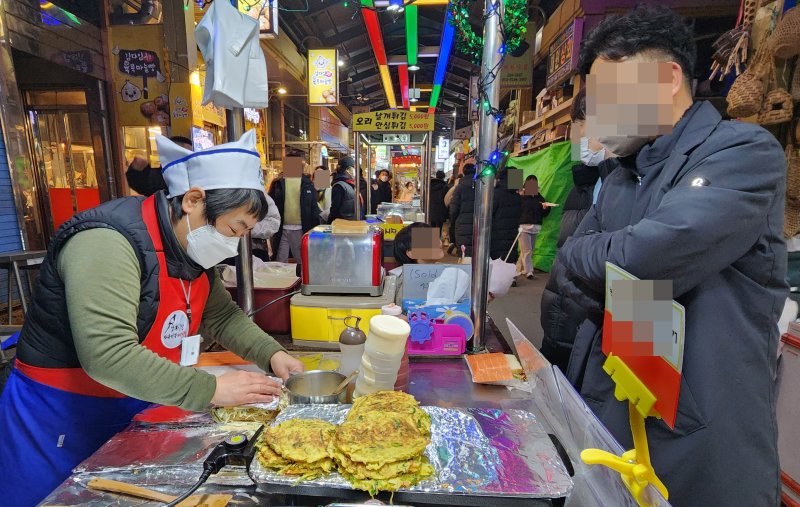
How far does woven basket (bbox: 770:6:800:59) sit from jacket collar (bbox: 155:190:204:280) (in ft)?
10.8

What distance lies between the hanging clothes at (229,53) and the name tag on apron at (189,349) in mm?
1150

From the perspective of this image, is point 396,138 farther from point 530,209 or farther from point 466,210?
point 530,209

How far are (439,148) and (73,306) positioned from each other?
21.9 metres

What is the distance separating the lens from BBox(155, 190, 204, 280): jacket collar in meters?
1.25

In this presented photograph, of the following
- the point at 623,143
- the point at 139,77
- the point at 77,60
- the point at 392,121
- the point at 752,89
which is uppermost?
the point at 77,60

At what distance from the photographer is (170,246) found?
126 centimetres

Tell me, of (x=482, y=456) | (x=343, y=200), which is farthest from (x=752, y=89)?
(x=343, y=200)

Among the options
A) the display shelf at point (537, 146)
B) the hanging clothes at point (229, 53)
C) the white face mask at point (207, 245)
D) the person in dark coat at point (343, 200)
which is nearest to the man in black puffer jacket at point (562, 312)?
the white face mask at point (207, 245)

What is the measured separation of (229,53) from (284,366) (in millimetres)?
1482

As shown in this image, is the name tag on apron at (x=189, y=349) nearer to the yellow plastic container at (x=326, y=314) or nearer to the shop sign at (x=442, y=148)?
the yellow plastic container at (x=326, y=314)

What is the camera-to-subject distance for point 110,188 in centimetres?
632

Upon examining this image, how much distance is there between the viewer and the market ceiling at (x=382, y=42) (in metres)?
8.04

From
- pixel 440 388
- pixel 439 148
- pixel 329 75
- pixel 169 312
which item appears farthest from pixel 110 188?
pixel 439 148

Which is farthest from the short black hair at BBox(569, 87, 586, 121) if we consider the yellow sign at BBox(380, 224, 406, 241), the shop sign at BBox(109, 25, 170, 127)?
the shop sign at BBox(109, 25, 170, 127)
